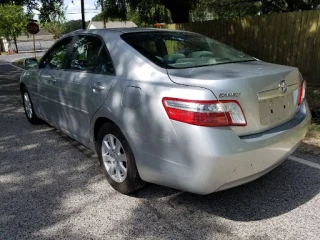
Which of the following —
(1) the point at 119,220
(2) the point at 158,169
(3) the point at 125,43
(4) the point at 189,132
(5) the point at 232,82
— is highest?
(3) the point at 125,43

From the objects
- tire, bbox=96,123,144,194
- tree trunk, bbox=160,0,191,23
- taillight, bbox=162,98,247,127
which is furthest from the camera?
tree trunk, bbox=160,0,191,23

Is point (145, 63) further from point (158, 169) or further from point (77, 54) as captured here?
point (77, 54)

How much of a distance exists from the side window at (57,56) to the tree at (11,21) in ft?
136

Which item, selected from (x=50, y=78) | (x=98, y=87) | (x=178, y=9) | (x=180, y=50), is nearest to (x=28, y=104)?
(x=50, y=78)

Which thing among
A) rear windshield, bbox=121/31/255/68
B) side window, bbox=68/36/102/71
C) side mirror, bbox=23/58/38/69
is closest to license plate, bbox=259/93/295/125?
rear windshield, bbox=121/31/255/68

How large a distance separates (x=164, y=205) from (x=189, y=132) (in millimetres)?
968

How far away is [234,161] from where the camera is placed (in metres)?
2.46

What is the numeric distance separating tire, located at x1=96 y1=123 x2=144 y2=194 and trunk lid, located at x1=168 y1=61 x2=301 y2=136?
84 centimetres

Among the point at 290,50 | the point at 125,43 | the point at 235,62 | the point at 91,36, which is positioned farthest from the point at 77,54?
the point at 290,50

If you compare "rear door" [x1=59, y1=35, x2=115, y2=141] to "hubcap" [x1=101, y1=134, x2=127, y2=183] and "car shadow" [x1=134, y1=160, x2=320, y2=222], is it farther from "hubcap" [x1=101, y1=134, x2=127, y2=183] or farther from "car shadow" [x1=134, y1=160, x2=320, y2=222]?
"car shadow" [x1=134, y1=160, x2=320, y2=222]

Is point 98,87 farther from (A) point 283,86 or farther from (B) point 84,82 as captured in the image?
(A) point 283,86

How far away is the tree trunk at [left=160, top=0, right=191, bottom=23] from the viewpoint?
12.7 meters

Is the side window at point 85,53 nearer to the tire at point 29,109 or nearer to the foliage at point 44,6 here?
the tire at point 29,109

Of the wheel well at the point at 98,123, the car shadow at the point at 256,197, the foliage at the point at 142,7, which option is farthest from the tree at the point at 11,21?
the car shadow at the point at 256,197
